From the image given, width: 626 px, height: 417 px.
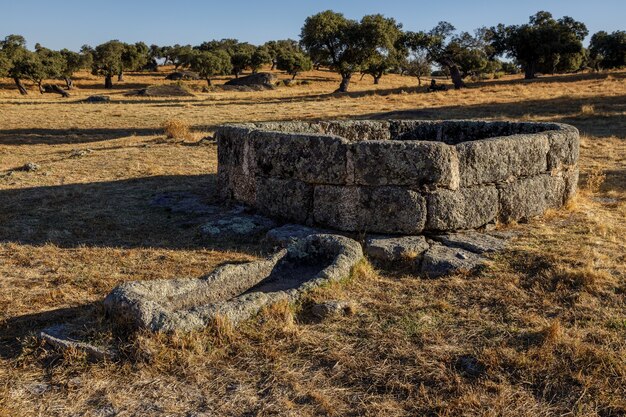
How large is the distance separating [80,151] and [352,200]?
10.4m

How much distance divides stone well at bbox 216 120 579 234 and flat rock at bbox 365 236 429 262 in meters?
0.33

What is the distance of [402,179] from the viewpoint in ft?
22.9

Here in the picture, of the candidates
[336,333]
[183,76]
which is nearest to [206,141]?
[336,333]

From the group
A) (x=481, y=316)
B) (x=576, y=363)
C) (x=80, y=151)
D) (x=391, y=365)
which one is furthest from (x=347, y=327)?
(x=80, y=151)

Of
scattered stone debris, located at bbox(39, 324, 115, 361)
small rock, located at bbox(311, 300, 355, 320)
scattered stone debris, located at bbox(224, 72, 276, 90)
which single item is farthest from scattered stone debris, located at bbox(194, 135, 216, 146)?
scattered stone debris, located at bbox(224, 72, 276, 90)

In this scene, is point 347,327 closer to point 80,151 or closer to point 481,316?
point 481,316

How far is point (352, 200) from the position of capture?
718 centimetres

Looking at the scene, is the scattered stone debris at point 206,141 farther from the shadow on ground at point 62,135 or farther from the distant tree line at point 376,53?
the distant tree line at point 376,53

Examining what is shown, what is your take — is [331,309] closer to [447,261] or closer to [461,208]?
[447,261]

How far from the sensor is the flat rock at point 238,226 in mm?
7469

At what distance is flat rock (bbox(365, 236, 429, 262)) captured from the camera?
638cm

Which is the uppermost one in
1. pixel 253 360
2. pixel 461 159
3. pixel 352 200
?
pixel 461 159

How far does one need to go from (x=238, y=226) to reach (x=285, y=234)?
3.04ft

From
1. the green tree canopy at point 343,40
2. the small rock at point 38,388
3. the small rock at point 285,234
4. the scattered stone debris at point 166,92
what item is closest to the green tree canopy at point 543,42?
the green tree canopy at point 343,40
